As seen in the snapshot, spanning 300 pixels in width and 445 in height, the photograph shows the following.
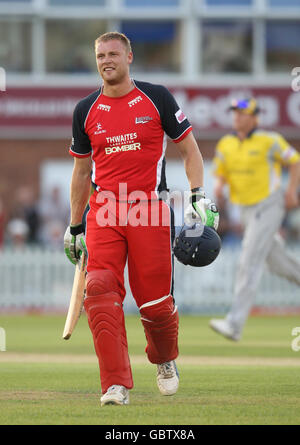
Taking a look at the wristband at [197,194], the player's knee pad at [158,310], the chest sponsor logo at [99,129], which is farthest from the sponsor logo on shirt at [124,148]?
the player's knee pad at [158,310]

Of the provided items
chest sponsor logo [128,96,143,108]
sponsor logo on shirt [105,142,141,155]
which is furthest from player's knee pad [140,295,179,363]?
chest sponsor logo [128,96,143,108]

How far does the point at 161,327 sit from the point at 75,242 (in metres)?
0.94

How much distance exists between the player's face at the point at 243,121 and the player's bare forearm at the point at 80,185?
5225 mm

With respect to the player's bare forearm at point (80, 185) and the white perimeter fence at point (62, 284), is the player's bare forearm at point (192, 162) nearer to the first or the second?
the player's bare forearm at point (80, 185)

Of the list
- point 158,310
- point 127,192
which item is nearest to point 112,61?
point 127,192

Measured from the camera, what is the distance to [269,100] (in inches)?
958

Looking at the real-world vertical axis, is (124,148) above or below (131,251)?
above

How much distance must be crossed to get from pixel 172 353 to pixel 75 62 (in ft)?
57.6

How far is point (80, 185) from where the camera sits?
782cm

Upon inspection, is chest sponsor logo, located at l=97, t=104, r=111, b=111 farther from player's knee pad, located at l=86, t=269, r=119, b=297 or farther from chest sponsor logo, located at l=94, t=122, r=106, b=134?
player's knee pad, located at l=86, t=269, r=119, b=297

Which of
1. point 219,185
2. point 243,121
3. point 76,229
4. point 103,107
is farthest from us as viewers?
point 219,185

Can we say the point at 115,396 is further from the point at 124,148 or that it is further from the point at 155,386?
the point at 124,148

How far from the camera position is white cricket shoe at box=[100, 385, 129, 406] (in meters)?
6.94
